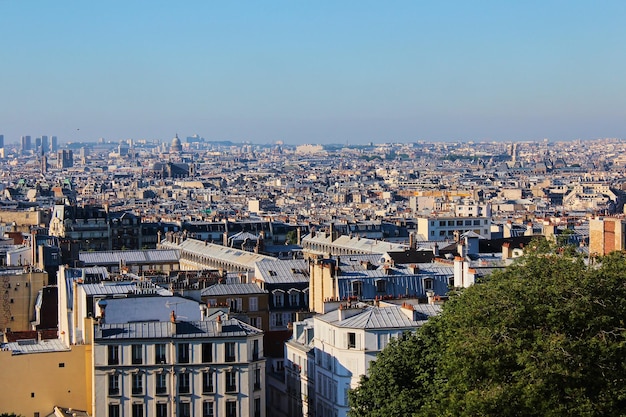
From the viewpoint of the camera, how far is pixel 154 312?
37906 millimetres

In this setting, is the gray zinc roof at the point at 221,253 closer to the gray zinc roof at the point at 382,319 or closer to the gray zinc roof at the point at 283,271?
the gray zinc roof at the point at 283,271

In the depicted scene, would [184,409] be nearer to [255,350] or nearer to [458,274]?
[255,350]

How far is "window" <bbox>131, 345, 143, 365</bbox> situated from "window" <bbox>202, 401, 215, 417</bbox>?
5.73 ft

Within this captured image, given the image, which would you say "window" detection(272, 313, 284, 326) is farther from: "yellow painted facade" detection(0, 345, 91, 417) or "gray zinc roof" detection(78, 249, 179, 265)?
"gray zinc roof" detection(78, 249, 179, 265)

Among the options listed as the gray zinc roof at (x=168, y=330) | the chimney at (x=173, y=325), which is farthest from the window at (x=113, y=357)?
the chimney at (x=173, y=325)

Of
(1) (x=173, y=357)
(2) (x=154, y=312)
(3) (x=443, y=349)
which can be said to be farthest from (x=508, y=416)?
(2) (x=154, y=312)

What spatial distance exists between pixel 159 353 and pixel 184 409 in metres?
1.38

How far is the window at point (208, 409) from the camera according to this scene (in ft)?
115

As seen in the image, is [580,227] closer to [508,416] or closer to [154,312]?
[154,312]

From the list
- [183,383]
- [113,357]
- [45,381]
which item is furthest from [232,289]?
[113,357]

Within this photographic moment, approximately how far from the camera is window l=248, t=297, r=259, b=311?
163ft

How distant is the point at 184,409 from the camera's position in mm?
34906

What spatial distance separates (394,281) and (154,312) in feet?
33.2

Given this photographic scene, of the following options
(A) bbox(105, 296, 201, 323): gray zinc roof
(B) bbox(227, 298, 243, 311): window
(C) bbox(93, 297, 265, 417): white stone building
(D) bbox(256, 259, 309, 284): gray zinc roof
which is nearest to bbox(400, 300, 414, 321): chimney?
(C) bbox(93, 297, 265, 417): white stone building
